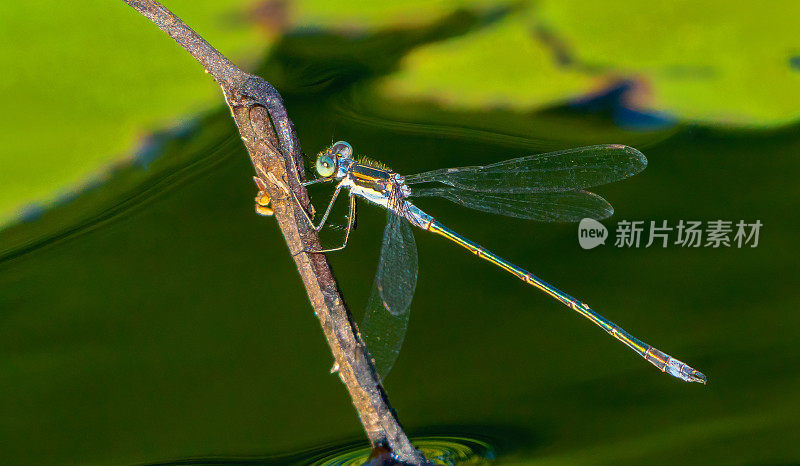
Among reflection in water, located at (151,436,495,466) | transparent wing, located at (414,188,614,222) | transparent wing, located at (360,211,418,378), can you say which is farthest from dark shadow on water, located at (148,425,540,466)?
transparent wing, located at (414,188,614,222)

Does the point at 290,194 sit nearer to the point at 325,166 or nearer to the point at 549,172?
the point at 325,166

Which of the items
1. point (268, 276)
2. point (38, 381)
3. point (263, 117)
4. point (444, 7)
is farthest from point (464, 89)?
point (38, 381)

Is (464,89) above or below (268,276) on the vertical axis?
above

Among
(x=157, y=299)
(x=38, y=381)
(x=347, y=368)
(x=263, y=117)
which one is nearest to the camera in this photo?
(x=263, y=117)

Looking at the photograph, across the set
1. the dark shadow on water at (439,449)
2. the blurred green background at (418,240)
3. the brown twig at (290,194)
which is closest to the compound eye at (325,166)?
the brown twig at (290,194)

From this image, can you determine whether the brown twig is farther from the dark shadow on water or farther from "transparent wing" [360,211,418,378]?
the dark shadow on water

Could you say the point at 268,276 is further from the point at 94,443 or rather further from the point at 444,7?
the point at 444,7
